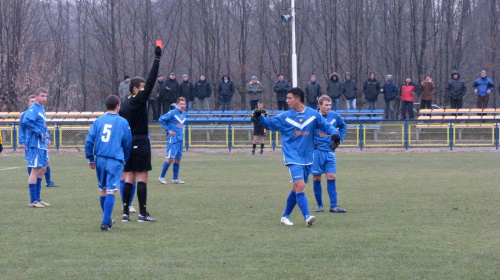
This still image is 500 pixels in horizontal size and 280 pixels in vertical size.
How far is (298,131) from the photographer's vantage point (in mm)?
9359

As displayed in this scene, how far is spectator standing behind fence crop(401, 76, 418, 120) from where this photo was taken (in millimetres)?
29836

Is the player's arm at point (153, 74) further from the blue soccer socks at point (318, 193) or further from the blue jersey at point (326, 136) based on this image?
the blue soccer socks at point (318, 193)

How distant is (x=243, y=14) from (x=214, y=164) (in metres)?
16.8

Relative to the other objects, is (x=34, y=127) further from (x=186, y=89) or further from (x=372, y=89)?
(x=372, y=89)

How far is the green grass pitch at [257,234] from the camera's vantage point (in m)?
6.80

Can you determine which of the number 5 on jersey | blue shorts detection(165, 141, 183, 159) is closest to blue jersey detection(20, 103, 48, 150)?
the number 5 on jersey

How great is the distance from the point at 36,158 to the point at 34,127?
495 mm

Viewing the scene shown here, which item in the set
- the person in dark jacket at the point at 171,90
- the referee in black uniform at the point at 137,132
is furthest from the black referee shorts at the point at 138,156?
the person in dark jacket at the point at 171,90

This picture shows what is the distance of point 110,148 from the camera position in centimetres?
892

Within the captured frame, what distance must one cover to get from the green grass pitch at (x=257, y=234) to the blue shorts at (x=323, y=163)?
68cm

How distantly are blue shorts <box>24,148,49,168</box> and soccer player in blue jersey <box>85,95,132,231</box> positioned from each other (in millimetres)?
3076

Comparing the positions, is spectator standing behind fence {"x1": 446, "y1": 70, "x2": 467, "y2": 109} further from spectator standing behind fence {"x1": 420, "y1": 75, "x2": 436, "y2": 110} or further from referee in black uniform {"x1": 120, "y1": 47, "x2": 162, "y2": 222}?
referee in black uniform {"x1": 120, "y1": 47, "x2": 162, "y2": 222}

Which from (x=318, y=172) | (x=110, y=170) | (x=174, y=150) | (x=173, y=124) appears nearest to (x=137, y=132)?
(x=110, y=170)

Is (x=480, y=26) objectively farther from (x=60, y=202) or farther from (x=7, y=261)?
(x=7, y=261)
